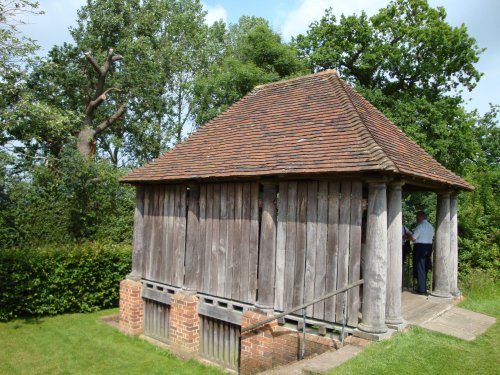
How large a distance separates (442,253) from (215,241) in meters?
5.19

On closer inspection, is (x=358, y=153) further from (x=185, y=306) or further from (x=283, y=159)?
(x=185, y=306)

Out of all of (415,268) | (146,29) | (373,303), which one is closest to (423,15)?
(146,29)

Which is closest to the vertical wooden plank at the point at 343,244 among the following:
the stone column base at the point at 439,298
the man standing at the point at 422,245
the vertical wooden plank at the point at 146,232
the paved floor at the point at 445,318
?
the paved floor at the point at 445,318

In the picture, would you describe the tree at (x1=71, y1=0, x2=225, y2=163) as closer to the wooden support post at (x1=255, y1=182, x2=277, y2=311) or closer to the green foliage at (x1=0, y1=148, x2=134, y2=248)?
the green foliage at (x1=0, y1=148, x2=134, y2=248)

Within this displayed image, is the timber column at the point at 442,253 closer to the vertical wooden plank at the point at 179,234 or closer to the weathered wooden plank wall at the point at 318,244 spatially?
the weathered wooden plank wall at the point at 318,244

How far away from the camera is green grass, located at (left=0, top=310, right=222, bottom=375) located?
8.52m

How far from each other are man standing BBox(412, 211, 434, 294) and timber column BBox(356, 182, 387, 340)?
139 inches

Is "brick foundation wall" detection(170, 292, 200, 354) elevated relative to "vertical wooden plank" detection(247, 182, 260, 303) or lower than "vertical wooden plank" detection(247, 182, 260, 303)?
lower

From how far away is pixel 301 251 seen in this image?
724 centimetres

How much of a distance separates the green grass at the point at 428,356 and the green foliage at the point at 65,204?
1299 centimetres

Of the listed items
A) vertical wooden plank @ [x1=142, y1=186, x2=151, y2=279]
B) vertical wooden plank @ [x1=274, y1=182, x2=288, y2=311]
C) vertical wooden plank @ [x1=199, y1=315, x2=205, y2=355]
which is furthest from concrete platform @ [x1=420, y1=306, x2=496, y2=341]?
vertical wooden plank @ [x1=142, y1=186, x2=151, y2=279]

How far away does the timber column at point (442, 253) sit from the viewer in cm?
912

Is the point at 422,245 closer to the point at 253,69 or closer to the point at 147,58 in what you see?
the point at 253,69

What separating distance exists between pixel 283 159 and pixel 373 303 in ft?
9.55
